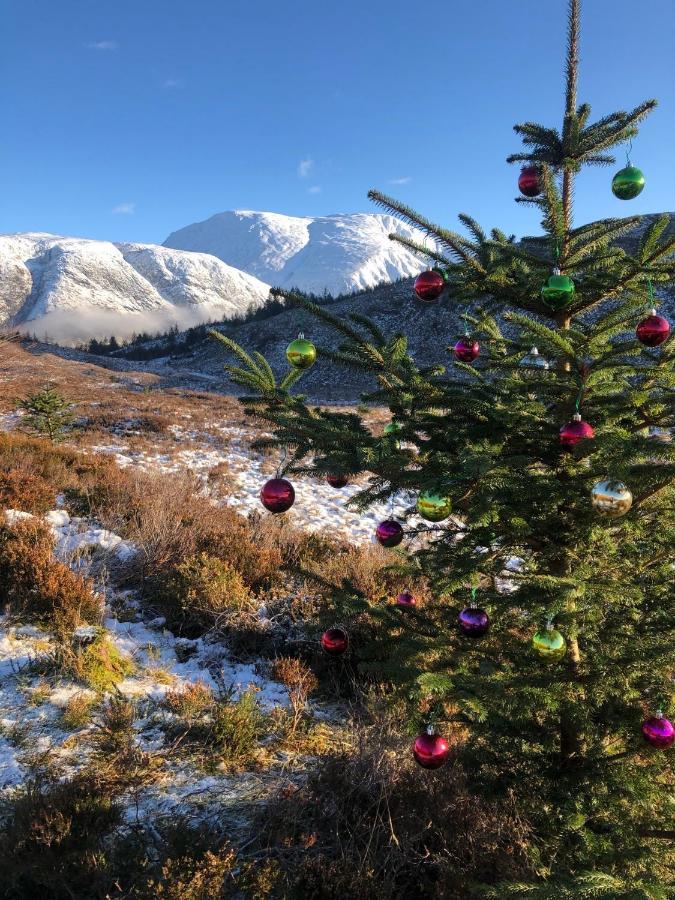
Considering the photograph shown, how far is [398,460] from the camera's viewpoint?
203cm

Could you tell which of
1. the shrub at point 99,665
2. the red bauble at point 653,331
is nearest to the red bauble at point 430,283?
the red bauble at point 653,331

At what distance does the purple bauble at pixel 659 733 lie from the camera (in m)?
2.02

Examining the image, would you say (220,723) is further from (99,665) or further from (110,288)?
(110,288)

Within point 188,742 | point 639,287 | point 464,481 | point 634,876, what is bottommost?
point 188,742

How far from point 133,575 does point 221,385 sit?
28.0 meters

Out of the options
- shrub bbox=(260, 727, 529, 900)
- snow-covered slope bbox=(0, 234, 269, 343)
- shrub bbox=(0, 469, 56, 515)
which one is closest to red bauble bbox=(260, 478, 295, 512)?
shrub bbox=(260, 727, 529, 900)

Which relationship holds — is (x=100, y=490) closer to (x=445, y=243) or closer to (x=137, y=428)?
(x=445, y=243)

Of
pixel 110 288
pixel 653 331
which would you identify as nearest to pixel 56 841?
pixel 653 331

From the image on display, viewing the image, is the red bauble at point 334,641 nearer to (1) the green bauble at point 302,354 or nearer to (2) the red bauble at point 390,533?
(2) the red bauble at point 390,533

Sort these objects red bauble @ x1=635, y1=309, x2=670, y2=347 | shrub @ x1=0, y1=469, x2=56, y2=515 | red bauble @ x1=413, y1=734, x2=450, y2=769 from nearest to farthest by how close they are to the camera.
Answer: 1. red bauble @ x1=635, y1=309, x2=670, y2=347
2. red bauble @ x1=413, y1=734, x2=450, y2=769
3. shrub @ x1=0, y1=469, x2=56, y2=515

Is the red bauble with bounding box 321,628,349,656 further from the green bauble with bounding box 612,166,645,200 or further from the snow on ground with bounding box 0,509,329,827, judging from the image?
the green bauble with bounding box 612,166,645,200

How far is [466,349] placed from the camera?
264 centimetres

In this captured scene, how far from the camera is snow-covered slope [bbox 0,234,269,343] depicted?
134 meters

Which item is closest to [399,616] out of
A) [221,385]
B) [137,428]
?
[137,428]
